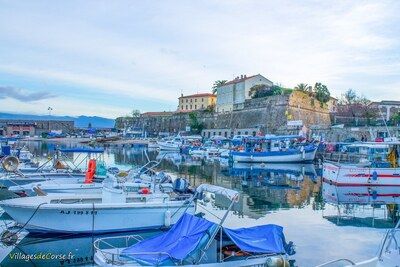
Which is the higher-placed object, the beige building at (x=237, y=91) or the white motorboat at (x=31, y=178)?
the beige building at (x=237, y=91)

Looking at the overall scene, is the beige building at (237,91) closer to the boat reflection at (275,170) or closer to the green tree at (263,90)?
the green tree at (263,90)

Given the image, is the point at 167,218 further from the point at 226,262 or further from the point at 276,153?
the point at 276,153

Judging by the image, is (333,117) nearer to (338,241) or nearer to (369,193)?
(369,193)

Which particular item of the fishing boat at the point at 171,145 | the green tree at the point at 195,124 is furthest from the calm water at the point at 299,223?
the green tree at the point at 195,124

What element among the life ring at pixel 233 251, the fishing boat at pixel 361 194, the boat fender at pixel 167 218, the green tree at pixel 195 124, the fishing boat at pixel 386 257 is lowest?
the fishing boat at pixel 361 194

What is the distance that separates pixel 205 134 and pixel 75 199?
72.4m

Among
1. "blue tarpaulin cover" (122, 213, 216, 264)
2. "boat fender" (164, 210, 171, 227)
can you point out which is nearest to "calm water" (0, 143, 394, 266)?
"boat fender" (164, 210, 171, 227)

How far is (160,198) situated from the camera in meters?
14.8

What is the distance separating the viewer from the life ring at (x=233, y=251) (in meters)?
9.35

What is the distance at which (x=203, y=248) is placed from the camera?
29.3 ft

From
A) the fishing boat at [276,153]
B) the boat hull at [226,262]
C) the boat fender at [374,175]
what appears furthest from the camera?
the fishing boat at [276,153]

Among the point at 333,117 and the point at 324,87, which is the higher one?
the point at 324,87

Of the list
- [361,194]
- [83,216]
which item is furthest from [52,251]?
[361,194]

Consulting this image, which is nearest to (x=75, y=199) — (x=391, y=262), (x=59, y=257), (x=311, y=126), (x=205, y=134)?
(x=59, y=257)
